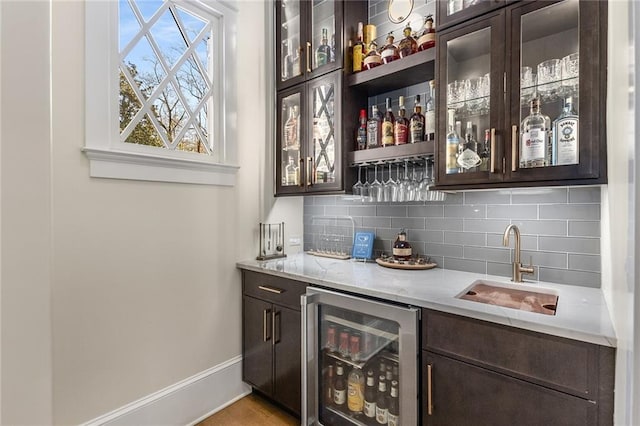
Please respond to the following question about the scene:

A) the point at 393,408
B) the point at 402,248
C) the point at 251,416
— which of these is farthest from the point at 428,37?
the point at 251,416

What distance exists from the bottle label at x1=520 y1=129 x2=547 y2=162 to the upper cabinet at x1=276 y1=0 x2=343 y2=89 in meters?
1.16

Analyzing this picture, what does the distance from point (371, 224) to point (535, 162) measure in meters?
1.12

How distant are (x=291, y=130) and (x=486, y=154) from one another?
1320 millimetres

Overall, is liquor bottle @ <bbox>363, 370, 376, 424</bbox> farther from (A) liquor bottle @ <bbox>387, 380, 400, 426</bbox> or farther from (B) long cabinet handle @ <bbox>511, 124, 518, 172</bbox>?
(B) long cabinet handle @ <bbox>511, 124, 518, 172</bbox>

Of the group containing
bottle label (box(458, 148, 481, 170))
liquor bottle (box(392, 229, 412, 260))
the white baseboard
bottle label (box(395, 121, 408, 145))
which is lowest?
the white baseboard

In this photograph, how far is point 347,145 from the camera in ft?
6.58

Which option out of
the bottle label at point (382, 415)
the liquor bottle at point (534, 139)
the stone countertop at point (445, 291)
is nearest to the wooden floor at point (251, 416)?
the bottle label at point (382, 415)

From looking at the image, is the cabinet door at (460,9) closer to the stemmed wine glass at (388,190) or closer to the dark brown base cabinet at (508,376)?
the stemmed wine glass at (388,190)

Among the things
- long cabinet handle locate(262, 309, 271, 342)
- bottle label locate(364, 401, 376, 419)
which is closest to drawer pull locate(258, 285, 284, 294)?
long cabinet handle locate(262, 309, 271, 342)

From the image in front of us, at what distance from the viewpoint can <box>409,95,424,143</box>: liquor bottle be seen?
1789 millimetres

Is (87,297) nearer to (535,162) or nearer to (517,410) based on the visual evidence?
(517,410)

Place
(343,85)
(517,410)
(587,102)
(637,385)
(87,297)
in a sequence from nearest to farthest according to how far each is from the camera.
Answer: (637,385), (517,410), (587,102), (87,297), (343,85)

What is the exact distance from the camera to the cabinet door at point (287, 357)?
1.81 meters

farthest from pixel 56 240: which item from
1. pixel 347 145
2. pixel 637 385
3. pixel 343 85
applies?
pixel 637 385
